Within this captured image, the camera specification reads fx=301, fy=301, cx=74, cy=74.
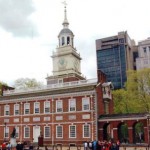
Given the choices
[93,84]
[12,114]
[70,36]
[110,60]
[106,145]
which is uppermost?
[110,60]

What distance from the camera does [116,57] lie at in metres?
156

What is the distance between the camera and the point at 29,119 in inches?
1940

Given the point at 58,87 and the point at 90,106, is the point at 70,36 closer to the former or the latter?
the point at 58,87

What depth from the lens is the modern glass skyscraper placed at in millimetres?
154125

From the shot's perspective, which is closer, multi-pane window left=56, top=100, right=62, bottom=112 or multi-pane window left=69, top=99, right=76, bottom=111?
multi-pane window left=69, top=99, right=76, bottom=111

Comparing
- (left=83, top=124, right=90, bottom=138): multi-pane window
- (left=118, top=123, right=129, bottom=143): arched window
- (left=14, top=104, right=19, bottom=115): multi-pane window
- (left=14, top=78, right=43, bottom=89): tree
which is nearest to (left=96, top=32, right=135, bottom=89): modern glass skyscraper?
(left=14, top=78, right=43, bottom=89): tree

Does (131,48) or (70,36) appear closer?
(70,36)

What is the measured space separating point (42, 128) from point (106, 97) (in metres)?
11.3

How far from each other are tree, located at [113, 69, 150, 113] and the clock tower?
12.0 metres

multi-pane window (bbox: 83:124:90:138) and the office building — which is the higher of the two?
the office building

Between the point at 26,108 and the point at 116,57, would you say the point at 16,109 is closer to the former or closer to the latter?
the point at 26,108

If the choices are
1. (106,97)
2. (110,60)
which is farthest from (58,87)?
(110,60)

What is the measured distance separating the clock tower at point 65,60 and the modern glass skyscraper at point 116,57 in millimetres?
85831

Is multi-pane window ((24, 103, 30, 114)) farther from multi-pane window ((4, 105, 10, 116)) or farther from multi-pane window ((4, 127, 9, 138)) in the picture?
multi-pane window ((4, 127, 9, 138))
